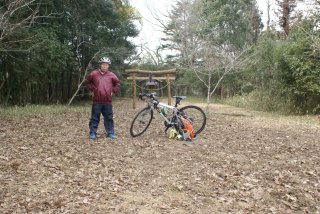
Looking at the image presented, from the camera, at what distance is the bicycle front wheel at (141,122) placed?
24.8 feet

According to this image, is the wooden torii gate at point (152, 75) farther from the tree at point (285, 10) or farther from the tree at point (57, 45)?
the tree at point (285, 10)

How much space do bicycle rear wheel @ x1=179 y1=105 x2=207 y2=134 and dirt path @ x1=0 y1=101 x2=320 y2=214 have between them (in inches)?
10.7

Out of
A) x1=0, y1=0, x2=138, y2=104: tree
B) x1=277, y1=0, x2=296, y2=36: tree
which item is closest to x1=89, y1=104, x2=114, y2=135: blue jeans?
x1=0, y1=0, x2=138, y2=104: tree

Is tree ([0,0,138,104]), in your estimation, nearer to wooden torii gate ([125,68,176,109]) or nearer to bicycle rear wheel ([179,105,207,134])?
wooden torii gate ([125,68,176,109])

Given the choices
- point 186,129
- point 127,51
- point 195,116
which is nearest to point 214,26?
point 127,51

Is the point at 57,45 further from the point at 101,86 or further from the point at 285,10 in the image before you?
the point at 285,10

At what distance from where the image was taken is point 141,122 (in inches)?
303

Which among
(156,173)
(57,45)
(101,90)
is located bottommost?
Answer: (156,173)

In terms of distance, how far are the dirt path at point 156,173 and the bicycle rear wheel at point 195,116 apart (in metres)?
0.27

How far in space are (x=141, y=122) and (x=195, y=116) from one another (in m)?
1.27

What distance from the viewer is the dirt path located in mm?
4090

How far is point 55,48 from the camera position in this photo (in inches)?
553

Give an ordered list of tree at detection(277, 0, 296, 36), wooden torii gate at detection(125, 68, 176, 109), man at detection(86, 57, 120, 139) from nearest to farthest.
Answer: man at detection(86, 57, 120, 139) < wooden torii gate at detection(125, 68, 176, 109) < tree at detection(277, 0, 296, 36)

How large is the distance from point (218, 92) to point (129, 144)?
69.5ft
